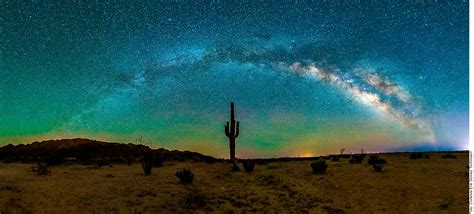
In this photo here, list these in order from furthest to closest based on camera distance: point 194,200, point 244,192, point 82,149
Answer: point 82,149 → point 244,192 → point 194,200

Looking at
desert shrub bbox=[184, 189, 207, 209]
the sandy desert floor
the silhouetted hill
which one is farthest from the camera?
the silhouetted hill

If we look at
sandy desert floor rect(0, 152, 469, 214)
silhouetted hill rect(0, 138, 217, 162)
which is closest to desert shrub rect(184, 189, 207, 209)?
sandy desert floor rect(0, 152, 469, 214)

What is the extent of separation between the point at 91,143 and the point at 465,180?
34241 millimetres

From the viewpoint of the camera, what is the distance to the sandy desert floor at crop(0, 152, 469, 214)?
15.9 meters

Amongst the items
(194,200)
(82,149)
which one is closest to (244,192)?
(194,200)

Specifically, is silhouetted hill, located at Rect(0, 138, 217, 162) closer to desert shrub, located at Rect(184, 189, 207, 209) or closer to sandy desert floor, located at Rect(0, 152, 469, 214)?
sandy desert floor, located at Rect(0, 152, 469, 214)

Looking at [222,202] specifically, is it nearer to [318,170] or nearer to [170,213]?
[170,213]

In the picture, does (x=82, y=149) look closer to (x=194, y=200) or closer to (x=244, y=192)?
(x=244, y=192)

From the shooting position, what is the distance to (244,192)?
60.8ft

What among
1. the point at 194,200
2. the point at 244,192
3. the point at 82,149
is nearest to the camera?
the point at 194,200

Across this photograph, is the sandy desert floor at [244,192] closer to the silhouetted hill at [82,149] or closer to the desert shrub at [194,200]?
the desert shrub at [194,200]

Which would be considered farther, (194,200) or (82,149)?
(82,149)

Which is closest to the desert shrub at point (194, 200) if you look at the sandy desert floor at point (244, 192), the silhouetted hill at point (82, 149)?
the sandy desert floor at point (244, 192)

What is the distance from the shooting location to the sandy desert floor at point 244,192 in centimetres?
1590
